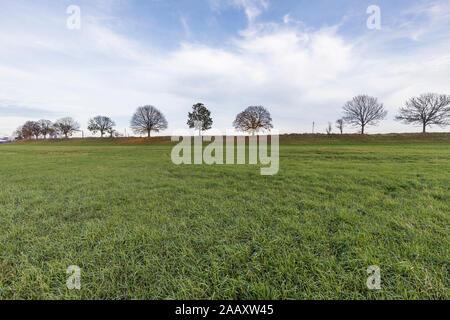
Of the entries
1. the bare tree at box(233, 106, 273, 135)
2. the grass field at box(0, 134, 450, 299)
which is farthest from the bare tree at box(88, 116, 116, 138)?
the grass field at box(0, 134, 450, 299)

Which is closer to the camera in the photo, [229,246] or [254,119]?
[229,246]

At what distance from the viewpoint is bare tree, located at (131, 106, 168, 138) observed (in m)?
54.2

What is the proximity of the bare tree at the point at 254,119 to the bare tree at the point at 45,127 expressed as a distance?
9501 centimetres

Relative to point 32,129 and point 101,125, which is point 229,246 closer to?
point 101,125

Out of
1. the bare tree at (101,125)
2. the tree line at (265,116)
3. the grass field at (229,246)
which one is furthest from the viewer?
the bare tree at (101,125)

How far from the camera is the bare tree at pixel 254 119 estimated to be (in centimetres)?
4944

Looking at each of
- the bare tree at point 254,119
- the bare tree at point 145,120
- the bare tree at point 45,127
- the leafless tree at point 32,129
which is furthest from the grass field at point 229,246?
the leafless tree at point 32,129

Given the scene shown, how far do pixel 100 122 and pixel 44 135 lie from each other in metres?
43.9

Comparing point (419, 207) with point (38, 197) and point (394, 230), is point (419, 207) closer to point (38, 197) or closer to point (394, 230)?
point (394, 230)

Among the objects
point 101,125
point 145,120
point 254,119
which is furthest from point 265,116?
point 101,125

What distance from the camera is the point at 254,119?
4950 cm

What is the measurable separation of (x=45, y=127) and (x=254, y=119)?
10575 cm

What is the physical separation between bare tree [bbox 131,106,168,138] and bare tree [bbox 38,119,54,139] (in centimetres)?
6137

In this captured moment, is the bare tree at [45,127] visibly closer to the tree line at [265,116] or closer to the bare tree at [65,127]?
the bare tree at [65,127]
